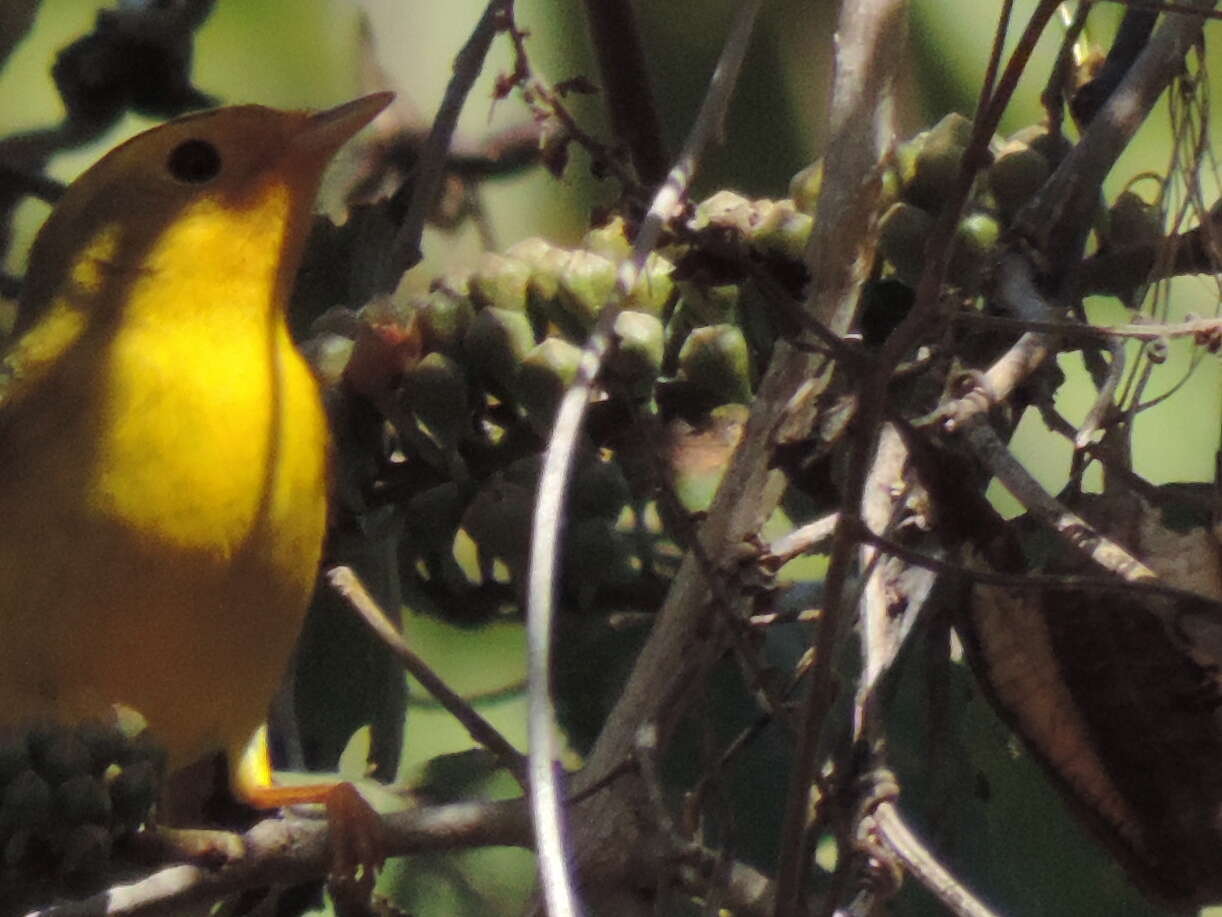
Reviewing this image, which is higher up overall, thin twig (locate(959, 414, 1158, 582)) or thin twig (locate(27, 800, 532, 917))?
thin twig (locate(959, 414, 1158, 582))

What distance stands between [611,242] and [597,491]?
→ 310 millimetres

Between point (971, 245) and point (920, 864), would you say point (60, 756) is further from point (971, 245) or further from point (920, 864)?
point (971, 245)

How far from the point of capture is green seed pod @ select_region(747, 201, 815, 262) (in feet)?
6.89

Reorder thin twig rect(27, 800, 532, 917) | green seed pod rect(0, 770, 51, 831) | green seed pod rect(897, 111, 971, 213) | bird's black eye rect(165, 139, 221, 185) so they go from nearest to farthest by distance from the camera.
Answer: green seed pod rect(0, 770, 51, 831) → thin twig rect(27, 800, 532, 917) → green seed pod rect(897, 111, 971, 213) → bird's black eye rect(165, 139, 221, 185)

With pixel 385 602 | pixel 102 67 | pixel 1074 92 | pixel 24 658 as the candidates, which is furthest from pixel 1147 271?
pixel 102 67

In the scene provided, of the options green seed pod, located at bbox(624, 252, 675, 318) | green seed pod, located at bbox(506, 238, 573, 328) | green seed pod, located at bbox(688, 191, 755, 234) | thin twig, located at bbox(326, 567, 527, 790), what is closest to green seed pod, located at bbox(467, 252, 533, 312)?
green seed pod, located at bbox(506, 238, 573, 328)

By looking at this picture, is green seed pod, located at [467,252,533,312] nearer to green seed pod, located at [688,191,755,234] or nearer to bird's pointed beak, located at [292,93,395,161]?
green seed pod, located at [688,191,755,234]

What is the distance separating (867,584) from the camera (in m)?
1.85

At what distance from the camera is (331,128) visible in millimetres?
2787

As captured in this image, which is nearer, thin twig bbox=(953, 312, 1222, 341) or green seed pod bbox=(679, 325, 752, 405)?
thin twig bbox=(953, 312, 1222, 341)

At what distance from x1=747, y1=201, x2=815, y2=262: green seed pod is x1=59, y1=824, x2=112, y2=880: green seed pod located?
0.94m

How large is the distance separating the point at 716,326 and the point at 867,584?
0.54 meters

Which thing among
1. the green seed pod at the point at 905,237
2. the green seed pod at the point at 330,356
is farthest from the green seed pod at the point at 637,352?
Answer: the green seed pod at the point at 330,356

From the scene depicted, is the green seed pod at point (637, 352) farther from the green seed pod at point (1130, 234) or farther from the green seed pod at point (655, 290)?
the green seed pod at point (1130, 234)
